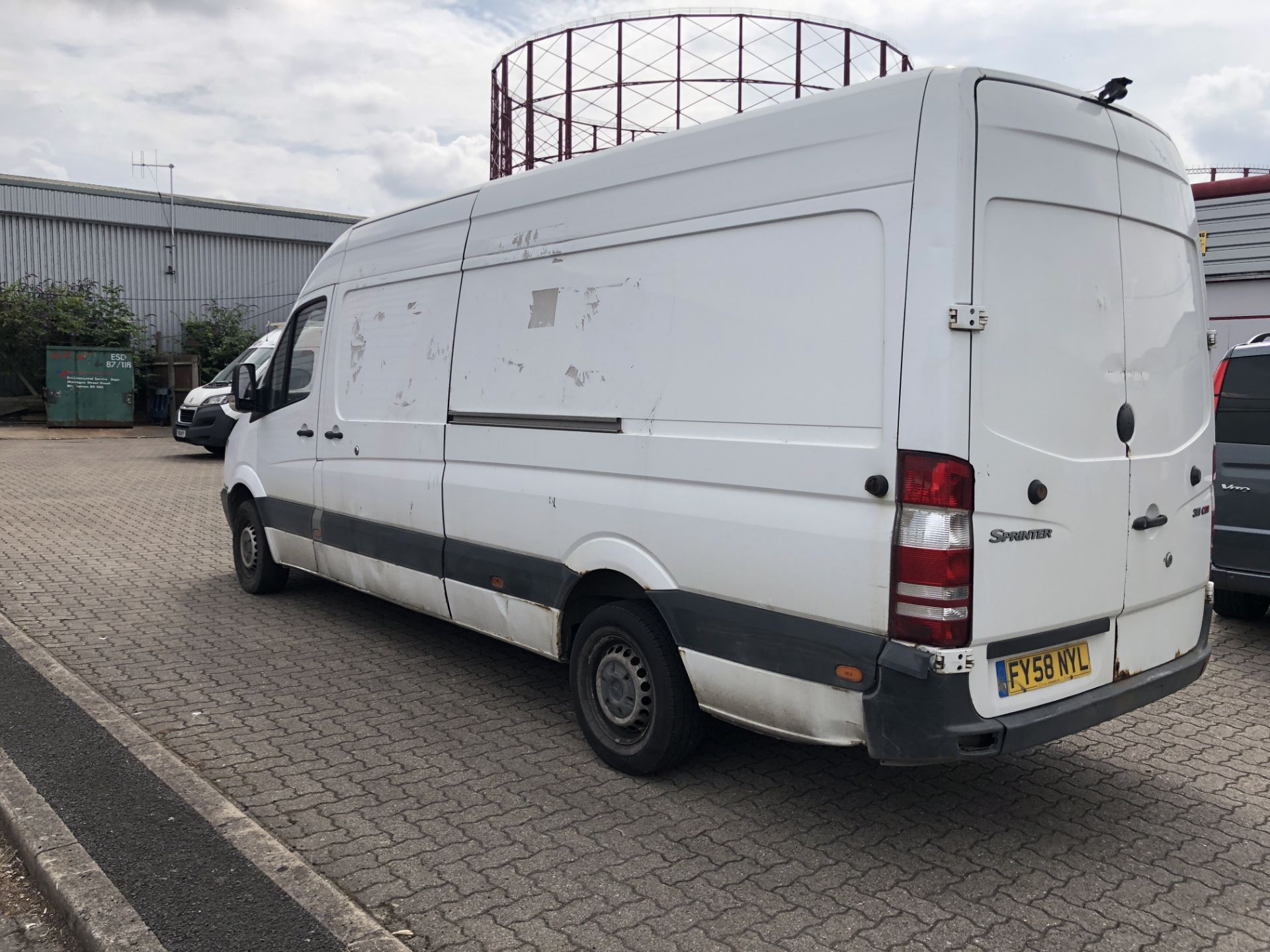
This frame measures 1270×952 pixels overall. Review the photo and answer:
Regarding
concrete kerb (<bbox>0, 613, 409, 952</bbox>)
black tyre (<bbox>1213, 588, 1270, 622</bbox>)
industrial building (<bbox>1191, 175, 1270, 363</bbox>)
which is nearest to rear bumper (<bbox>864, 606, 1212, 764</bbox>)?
concrete kerb (<bbox>0, 613, 409, 952</bbox>)

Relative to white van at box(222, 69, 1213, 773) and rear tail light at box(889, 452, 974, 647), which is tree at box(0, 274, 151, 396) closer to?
white van at box(222, 69, 1213, 773)

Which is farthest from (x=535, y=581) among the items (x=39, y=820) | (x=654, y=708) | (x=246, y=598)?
(x=246, y=598)

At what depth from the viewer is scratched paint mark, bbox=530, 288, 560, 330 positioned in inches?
185

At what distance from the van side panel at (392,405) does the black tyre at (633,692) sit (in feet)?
4.09

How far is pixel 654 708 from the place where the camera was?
420 centimetres

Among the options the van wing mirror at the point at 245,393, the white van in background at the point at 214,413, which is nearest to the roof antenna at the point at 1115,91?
the van wing mirror at the point at 245,393

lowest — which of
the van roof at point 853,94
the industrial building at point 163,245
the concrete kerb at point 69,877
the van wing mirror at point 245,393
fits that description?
the concrete kerb at point 69,877

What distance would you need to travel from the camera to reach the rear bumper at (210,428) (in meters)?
18.0

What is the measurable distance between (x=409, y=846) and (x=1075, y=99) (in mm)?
3495

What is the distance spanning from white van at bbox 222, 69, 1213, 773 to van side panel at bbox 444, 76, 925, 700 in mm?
12

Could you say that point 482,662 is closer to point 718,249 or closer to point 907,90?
point 718,249

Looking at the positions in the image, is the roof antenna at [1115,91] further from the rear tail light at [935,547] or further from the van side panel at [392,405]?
the van side panel at [392,405]

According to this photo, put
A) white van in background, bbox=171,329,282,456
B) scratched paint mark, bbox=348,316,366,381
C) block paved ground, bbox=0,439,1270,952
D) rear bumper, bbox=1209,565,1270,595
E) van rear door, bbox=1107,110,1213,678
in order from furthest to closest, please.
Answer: white van in background, bbox=171,329,282,456
rear bumper, bbox=1209,565,1270,595
scratched paint mark, bbox=348,316,366,381
van rear door, bbox=1107,110,1213,678
block paved ground, bbox=0,439,1270,952

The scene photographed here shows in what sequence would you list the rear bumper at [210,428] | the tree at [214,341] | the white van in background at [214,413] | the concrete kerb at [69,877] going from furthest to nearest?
the tree at [214,341]
the rear bumper at [210,428]
the white van in background at [214,413]
the concrete kerb at [69,877]
